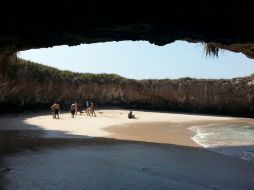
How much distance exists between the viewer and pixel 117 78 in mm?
48156

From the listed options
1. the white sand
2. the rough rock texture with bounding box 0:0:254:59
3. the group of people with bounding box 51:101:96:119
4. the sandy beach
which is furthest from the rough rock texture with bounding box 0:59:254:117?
the rough rock texture with bounding box 0:0:254:59

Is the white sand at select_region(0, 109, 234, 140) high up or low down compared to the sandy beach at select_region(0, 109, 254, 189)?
up

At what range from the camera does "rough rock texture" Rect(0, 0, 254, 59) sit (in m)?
8.11

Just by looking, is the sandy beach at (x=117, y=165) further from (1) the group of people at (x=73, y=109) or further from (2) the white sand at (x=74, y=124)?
(1) the group of people at (x=73, y=109)

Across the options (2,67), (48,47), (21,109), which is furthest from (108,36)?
(21,109)

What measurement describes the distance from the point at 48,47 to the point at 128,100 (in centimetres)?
3586

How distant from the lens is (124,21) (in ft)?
30.9

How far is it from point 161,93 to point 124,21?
3915 cm

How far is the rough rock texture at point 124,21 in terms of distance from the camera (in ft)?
26.6

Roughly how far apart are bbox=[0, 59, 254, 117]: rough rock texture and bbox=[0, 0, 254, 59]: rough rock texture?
3079 centimetres

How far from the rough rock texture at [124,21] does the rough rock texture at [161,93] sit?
30.8 metres

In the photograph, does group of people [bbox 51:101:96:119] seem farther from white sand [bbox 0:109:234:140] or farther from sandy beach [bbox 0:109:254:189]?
sandy beach [bbox 0:109:254:189]

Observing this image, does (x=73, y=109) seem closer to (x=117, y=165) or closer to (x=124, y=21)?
(x=117, y=165)

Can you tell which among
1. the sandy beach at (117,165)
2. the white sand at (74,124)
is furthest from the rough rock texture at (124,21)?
the white sand at (74,124)
